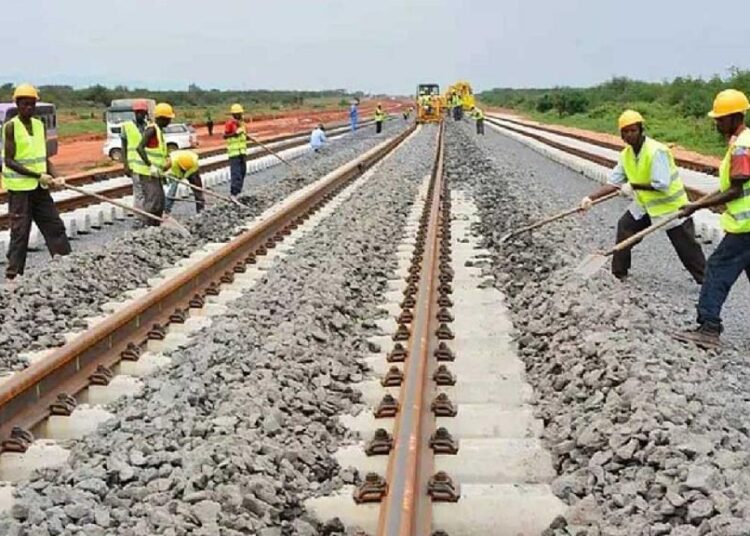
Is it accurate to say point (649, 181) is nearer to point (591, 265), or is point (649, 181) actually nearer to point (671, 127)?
point (591, 265)

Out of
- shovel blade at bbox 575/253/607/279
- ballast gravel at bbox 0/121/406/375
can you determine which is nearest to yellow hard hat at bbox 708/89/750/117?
shovel blade at bbox 575/253/607/279

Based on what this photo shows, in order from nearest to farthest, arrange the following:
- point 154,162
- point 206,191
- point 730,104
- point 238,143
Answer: point 730,104
point 154,162
point 206,191
point 238,143

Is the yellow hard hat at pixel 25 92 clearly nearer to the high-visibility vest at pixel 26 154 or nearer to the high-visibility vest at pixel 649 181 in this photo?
the high-visibility vest at pixel 26 154

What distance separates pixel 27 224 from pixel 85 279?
121cm

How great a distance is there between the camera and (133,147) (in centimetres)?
1293

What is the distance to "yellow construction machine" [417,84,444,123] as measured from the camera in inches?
2317

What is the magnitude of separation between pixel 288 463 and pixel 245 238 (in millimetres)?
6389

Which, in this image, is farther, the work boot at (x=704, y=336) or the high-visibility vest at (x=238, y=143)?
the high-visibility vest at (x=238, y=143)

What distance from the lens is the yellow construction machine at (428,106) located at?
58844mm

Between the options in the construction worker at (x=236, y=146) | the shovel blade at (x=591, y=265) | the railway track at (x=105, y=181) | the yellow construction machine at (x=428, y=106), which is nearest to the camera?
the shovel blade at (x=591, y=265)

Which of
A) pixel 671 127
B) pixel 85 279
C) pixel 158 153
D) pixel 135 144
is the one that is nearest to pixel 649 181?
pixel 85 279

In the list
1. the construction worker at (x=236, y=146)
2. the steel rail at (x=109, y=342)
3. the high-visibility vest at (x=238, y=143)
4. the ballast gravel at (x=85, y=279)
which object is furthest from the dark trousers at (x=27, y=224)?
the high-visibility vest at (x=238, y=143)

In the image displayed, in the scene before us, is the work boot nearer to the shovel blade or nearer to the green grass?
the shovel blade

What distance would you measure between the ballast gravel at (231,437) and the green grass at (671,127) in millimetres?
24585
